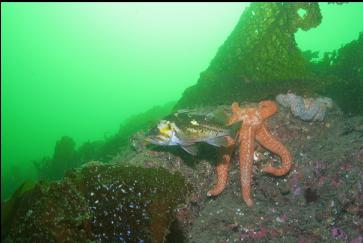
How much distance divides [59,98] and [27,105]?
16.7 m

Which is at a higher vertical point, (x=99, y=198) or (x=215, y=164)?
(x=99, y=198)

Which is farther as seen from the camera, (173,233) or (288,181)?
(288,181)

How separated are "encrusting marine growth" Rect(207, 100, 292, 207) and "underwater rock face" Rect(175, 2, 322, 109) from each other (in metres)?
1.07

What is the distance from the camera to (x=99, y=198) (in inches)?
126

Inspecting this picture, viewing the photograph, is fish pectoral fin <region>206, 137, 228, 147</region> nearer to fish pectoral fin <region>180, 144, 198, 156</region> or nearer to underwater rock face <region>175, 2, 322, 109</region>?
fish pectoral fin <region>180, 144, 198, 156</region>

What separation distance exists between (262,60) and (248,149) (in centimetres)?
229

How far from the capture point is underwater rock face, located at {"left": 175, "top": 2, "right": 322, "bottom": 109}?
597 centimetres

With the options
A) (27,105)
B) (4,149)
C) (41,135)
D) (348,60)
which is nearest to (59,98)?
(27,105)

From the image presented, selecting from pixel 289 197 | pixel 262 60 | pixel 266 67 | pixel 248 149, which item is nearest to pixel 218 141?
pixel 248 149

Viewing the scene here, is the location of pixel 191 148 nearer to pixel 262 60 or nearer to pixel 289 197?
pixel 289 197

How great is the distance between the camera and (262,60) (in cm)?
625

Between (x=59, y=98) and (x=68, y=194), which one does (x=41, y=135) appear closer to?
(x=59, y=98)

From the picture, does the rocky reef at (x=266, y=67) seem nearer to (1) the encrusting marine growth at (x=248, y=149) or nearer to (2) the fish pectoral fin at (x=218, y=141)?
(1) the encrusting marine growth at (x=248, y=149)

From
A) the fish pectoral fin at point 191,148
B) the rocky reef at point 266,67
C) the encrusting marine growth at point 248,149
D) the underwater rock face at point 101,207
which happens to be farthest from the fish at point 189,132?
the rocky reef at point 266,67
